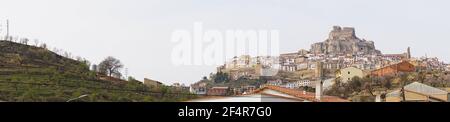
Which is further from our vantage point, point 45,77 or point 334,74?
point 334,74

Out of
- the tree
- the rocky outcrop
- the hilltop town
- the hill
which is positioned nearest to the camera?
the hill

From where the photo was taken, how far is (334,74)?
23.9 metres

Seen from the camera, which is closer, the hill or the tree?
the hill

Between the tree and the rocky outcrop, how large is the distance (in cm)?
1088

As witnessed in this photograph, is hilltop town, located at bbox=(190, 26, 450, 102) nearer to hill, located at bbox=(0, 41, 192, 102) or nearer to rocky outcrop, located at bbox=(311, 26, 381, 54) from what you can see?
rocky outcrop, located at bbox=(311, 26, 381, 54)

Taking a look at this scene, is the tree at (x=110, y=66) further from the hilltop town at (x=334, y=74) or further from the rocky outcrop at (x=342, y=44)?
the rocky outcrop at (x=342, y=44)

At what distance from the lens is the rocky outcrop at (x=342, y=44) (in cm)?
2739

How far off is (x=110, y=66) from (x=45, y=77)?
6.61ft

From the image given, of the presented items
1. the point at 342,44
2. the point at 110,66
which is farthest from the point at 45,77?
the point at 342,44

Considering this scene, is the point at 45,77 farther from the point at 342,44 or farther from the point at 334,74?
the point at 342,44

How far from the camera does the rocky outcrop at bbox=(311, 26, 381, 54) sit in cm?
2739

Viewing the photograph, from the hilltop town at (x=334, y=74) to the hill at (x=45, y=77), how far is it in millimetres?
2854

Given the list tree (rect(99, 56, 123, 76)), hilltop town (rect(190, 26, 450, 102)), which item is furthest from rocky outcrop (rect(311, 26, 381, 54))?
tree (rect(99, 56, 123, 76))

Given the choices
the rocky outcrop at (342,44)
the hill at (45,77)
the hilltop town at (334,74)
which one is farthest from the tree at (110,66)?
the rocky outcrop at (342,44)
